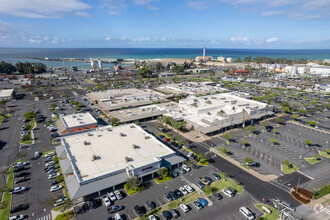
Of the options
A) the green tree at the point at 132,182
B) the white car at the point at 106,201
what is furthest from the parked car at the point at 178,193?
the white car at the point at 106,201

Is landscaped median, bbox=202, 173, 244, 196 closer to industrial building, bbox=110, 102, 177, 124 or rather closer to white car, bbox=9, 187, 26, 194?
white car, bbox=9, 187, 26, 194

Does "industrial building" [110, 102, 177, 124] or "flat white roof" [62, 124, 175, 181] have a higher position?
"industrial building" [110, 102, 177, 124]

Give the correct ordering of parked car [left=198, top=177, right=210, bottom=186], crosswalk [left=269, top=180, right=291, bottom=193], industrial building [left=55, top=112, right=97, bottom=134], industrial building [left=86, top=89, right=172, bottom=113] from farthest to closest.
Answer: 1. industrial building [left=86, top=89, right=172, bottom=113]
2. industrial building [left=55, top=112, right=97, bottom=134]
3. parked car [left=198, top=177, right=210, bottom=186]
4. crosswalk [left=269, top=180, right=291, bottom=193]

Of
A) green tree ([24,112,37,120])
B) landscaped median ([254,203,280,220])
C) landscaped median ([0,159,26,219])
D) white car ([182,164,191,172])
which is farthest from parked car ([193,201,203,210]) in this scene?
green tree ([24,112,37,120])

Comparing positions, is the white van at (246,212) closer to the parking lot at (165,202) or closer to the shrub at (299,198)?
the parking lot at (165,202)

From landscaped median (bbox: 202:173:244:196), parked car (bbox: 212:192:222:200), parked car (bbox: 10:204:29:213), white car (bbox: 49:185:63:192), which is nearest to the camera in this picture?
parked car (bbox: 10:204:29:213)

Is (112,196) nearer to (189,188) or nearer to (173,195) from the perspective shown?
(173,195)
